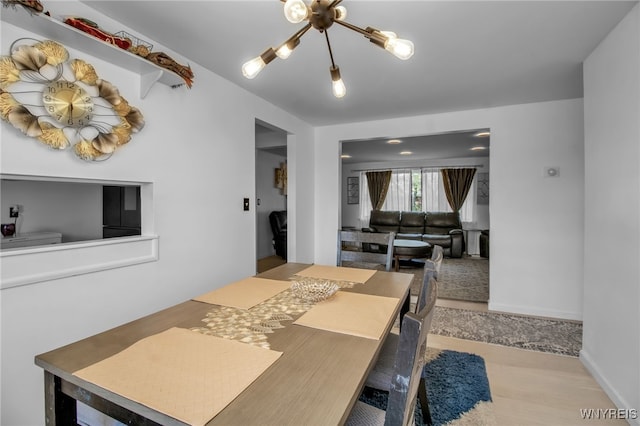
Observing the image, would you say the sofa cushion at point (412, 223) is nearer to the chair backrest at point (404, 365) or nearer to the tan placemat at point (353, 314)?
the tan placemat at point (353, 314)

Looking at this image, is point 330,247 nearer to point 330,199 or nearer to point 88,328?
point 330,199

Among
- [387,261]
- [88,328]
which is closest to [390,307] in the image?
[387,261]

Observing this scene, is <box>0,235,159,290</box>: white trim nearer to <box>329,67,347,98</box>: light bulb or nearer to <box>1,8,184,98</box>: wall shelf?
<box>1,8,184,98</box>: wall shelf

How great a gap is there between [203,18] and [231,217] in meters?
1.45

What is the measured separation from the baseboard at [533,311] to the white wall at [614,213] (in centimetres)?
96

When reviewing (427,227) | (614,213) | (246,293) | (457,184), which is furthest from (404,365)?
(457,184)

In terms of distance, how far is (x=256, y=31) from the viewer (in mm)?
1836

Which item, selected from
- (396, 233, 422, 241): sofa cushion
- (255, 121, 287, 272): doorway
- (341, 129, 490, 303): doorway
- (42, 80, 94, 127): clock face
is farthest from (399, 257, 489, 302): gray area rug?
(42, 80, 94, 127): clock face

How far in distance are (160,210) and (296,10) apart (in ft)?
4.89

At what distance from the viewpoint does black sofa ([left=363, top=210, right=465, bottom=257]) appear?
21.1ft

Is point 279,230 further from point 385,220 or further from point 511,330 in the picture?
point 511,330

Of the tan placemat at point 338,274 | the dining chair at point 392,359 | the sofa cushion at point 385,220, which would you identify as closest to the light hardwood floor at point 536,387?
the dining chair at point 392,359

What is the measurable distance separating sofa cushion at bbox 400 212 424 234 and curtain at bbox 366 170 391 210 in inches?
34.3

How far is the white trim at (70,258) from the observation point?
1319 mm
